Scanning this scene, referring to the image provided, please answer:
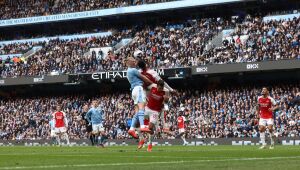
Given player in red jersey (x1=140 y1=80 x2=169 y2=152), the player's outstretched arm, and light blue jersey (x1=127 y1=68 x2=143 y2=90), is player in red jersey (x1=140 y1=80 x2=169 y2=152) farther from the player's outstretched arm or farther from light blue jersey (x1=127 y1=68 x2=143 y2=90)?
light blue jersey (x1=127 y1=68 x2=143 y2=90)

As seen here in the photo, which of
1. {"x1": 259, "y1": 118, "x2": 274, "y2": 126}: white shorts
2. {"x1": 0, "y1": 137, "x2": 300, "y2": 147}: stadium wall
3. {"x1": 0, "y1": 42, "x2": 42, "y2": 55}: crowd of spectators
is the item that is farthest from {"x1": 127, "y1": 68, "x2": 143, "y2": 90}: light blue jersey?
{"x1": 0, "y1": 42, "x2": 42, "y2": 55}: crowd of spectators

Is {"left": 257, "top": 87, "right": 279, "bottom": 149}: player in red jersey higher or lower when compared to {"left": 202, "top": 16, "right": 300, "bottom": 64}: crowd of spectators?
lower

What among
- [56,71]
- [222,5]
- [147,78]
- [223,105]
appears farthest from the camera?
[56,71]

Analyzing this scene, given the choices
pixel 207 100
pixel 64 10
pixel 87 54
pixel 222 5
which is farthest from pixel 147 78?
pixel 64 10

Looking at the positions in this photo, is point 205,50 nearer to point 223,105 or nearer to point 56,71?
point 223,105

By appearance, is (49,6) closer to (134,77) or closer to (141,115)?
(134,77)

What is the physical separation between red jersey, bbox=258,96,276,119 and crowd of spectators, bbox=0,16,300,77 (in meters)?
18.7

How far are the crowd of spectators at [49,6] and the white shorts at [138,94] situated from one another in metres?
38.6

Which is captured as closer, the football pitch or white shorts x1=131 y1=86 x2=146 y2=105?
the football pitch

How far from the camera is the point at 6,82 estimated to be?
2494 inches

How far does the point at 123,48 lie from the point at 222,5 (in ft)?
29.6

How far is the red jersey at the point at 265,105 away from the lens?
28156 millimetres

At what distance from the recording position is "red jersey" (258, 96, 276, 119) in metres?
28.2

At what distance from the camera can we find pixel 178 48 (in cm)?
5425
